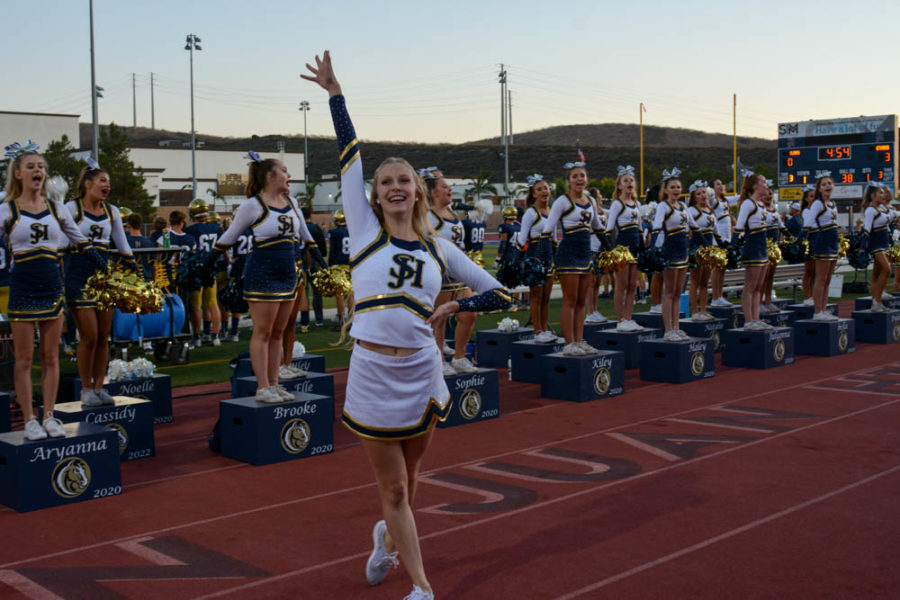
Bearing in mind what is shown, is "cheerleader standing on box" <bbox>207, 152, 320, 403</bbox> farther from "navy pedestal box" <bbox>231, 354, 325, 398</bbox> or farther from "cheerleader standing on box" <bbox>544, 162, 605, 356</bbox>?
"cheerleader standing on box" <bbox>544, 162, 605, 356</bbox>

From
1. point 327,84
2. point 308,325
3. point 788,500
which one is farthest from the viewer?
point 308,325

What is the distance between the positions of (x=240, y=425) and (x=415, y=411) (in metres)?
3.37

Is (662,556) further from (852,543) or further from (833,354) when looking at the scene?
(833,354)

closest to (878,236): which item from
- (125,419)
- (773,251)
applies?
(773,251)

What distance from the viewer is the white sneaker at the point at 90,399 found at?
254 inches

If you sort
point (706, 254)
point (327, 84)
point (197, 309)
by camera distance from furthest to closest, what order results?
point (197, 309)
point (706, 254)
point (327, 84)

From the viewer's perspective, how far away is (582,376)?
8.62 metres

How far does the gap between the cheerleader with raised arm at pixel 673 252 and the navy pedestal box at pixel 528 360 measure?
52.1 inches

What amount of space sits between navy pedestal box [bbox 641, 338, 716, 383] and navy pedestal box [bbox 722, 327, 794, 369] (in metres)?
0.75

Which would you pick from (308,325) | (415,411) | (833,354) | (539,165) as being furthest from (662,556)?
(539,165)

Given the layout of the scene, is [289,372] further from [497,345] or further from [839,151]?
[839,151]

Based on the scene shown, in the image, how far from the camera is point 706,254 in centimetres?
1127

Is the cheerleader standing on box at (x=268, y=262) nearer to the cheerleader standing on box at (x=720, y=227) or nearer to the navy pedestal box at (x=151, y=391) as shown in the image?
the navy pedestal box at (x=151, y=391)

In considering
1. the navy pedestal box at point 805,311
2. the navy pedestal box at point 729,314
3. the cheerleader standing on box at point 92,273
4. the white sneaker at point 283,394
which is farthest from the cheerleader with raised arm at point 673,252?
the cheerleader standing on box at point 92,273
